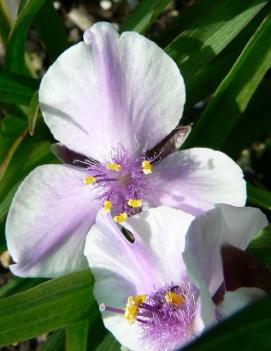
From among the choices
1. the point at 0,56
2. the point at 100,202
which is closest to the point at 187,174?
the point at 100,202

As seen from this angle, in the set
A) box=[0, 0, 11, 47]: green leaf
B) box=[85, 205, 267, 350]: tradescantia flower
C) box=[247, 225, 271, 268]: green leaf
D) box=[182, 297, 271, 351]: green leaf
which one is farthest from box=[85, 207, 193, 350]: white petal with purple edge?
box=[0, 0, 11, 47]: green leaf

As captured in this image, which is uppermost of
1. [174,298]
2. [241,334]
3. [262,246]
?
[241,334]

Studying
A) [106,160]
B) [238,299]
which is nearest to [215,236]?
[238,299]

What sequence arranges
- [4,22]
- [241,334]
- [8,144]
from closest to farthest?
[241,334] → [8,144] → [4,22]

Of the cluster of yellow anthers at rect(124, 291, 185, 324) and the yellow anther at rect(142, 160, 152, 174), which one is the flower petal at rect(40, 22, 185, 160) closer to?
the yellow anther at rect(142, 160, 152, 174)

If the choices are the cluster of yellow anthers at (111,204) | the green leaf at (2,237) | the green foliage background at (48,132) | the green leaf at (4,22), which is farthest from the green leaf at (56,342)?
the green leaf at (4,22)

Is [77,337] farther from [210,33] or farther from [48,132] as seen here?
[210,33]

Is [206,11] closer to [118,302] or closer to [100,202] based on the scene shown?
[100,202]

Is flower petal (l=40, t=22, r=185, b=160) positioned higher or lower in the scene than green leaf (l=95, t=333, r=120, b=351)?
higher
